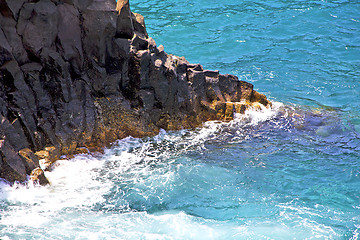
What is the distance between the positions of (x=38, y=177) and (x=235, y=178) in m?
3.09

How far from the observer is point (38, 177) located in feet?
19.9

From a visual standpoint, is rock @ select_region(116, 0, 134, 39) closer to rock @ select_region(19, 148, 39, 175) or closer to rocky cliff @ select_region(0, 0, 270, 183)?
rocky cliff @ select_region(0, 0, 270, 183)

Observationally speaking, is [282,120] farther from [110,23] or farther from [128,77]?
[110,23]

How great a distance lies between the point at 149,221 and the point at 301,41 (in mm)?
9136

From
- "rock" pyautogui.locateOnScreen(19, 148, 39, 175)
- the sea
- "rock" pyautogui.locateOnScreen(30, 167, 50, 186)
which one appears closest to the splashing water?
the sea

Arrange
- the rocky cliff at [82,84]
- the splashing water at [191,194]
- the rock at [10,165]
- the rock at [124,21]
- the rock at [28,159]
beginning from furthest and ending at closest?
the rock at [124,21]
the rocky cliff at [82,84]
the rock at [28,159]
the rock at [10,165]
the splashing water at [191,194]

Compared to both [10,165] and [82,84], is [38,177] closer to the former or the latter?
[10,165]

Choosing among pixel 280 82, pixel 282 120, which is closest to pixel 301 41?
pixel 280 82

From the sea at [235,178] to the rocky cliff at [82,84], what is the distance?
35cm

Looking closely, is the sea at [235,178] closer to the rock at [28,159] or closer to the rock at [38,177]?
the rock at [38,177]

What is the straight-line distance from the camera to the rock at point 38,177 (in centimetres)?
604

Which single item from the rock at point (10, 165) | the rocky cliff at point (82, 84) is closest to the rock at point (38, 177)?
the rocky cliff at point (82, 84)

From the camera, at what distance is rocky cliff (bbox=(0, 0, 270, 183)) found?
6266mm

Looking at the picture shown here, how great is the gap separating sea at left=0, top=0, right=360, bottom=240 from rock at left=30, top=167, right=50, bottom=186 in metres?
0.10
